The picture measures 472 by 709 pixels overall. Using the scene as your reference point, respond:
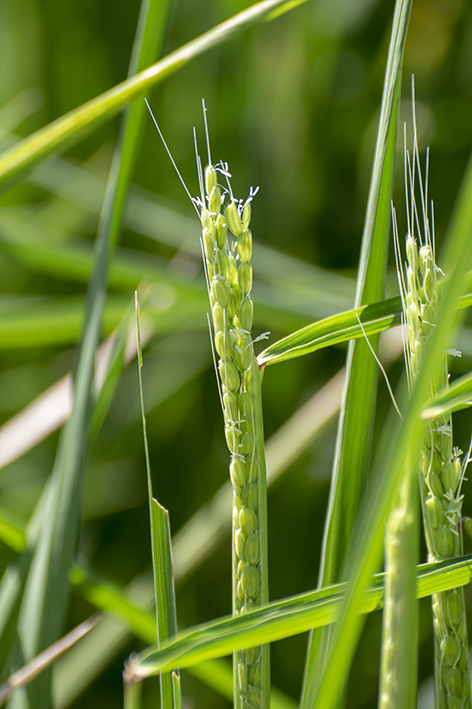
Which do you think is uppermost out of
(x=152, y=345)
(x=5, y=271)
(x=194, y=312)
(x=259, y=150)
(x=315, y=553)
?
(x=259, y=150)

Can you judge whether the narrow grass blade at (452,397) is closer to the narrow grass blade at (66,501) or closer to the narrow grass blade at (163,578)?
the narrow grass blade at (163,578)

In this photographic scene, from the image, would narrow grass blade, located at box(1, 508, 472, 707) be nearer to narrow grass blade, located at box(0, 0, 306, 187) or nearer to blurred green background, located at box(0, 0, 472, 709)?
narrow grass blade, located at box(0, 0, 306, 187)

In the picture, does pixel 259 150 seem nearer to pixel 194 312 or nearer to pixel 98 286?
pixel 194 312

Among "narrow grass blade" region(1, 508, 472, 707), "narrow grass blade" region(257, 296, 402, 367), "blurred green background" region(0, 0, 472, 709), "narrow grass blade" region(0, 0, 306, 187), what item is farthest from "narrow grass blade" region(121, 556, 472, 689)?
"blurred green background" region(0, 0, 472, 709)

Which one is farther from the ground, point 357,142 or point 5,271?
point 357,142

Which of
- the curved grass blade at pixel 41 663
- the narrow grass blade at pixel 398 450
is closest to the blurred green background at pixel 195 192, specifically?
the curved grass blade at pixel 41 663

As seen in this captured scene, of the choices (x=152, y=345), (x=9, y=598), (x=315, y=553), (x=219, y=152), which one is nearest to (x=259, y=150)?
(x=219, y=152)
